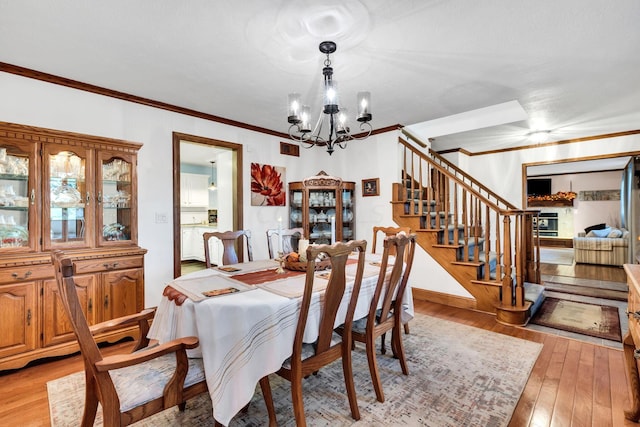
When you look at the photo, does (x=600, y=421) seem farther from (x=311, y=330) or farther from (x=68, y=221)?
(x=68, y=221)

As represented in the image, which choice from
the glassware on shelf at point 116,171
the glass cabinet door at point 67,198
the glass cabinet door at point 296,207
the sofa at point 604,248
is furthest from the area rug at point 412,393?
the sofa at point 604,248

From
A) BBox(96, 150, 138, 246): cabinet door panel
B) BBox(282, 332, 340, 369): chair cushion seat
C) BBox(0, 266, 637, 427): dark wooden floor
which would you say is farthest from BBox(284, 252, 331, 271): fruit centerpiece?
BBox(96, 150, 138, 246): cabinet door panel

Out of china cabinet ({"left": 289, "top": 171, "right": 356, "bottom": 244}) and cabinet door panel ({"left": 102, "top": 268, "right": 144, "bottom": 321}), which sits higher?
china cabinet ({"left": 289, "top": 171, "right": 356, "bottom": 244})

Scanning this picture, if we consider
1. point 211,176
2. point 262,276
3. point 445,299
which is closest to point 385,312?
point 262,276

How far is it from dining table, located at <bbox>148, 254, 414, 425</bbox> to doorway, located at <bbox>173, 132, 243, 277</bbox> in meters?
1.82

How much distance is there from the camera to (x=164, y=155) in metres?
3.36

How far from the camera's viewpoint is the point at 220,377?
1363 mm

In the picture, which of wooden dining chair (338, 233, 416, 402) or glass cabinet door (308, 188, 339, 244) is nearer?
wooden dining chair (338, 233, 416, 402)

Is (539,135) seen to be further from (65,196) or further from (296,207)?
(65,196)

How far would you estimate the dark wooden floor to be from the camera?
68.6 inches

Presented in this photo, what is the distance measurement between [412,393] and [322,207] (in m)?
2.99

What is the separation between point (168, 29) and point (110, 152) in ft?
4.59

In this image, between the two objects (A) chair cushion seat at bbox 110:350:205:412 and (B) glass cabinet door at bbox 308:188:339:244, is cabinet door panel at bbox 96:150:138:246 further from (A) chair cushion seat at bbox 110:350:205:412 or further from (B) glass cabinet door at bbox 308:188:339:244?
(B) glass cabinet door at bbox 308:188:339:244

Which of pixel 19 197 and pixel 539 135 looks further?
pixel 539 135
